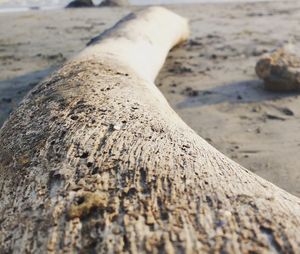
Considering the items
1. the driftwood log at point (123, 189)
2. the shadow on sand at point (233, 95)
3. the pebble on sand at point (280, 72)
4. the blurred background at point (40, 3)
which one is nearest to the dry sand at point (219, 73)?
the shadow on sand at point (233, 95)

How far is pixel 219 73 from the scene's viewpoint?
15.5ft

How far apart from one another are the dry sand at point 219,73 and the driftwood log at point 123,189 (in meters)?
1.06

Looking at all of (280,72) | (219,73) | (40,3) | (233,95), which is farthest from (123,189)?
(40,3)

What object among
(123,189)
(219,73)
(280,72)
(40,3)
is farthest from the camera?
(40,3)

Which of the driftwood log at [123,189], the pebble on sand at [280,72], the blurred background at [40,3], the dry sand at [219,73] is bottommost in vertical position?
the blurred background at [40,3]

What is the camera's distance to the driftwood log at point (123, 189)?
1.33 metres

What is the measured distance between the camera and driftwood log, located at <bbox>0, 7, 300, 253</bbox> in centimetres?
133

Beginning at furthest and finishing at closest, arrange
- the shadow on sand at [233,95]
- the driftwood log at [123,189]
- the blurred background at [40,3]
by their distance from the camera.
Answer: the blurred background at [40,3] → the shadow on sand at [233,95] → the driftwood log at [123,189]

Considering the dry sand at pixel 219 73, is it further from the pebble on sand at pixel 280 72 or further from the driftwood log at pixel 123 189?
the driftwood log at pixel 123 189

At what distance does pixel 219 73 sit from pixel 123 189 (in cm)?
341

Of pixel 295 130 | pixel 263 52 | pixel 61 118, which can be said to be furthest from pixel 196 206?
pixel 263 52

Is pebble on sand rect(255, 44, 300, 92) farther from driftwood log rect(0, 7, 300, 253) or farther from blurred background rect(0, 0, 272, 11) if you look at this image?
blurred background rect(0, 0, 272, 11)

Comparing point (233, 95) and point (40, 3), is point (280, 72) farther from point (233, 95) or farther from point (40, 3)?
point (40, 3)

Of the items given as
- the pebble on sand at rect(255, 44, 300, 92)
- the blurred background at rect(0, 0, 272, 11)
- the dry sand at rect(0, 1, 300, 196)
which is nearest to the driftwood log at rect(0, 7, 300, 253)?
the dry sand at rect(0, 1, 300, 196)
